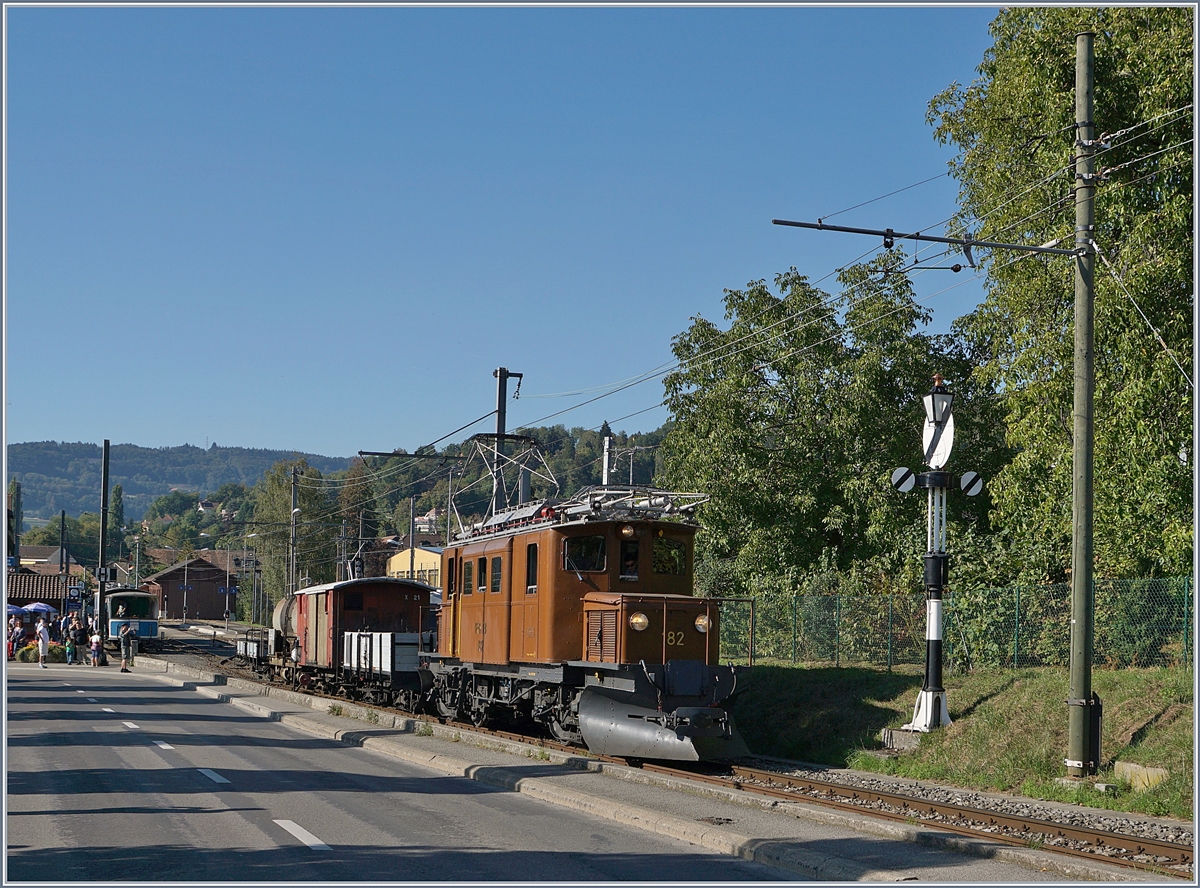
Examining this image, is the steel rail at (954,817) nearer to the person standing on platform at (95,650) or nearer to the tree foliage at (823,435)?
the tree foliage at (823,435)

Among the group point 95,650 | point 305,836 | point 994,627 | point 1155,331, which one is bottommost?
point 95,650

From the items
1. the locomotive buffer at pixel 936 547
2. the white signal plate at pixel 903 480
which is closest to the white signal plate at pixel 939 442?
the locomotive buffer at pixel 936 547

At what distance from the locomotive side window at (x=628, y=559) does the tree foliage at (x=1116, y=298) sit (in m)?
7.60

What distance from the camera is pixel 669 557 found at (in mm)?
19750

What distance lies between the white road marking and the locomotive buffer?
31.3 ft

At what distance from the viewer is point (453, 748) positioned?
1920 centimetres

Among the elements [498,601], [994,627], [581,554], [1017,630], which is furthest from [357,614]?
[1017,630]

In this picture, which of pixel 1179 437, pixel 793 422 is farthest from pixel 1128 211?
pixel 793 422

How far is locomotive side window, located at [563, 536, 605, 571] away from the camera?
19.2m

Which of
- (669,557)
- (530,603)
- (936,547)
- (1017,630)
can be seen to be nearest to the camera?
(936,547)

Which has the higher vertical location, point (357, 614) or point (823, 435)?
point (823, 435)

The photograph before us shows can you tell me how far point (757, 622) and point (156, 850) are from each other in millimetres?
20636

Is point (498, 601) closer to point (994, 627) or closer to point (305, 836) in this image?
point (994, 627)

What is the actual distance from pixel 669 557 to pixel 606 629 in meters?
1.93
